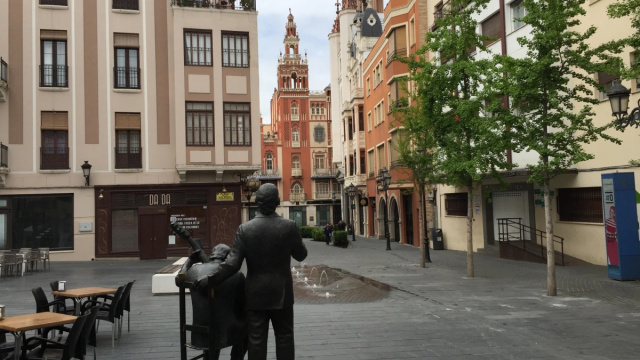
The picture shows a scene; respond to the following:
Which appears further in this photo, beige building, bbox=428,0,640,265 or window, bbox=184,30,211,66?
window, bbox=184,30,211,66

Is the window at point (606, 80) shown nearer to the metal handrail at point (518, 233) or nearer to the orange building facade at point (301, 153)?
the metal handrail at point (518, 233)

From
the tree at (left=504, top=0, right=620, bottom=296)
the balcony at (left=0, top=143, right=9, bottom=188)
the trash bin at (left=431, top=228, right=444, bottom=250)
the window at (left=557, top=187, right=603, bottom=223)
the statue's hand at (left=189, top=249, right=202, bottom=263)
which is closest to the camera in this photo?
the statue's hand at (left=189, top=249, right=202, bottom=263)

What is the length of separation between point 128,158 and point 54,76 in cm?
481

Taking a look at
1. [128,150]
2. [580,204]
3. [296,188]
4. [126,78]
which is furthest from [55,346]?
[296,188]

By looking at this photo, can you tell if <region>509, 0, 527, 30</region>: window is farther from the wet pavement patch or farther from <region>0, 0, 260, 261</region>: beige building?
the wet pavement patch

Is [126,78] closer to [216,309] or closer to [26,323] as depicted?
[26,323]

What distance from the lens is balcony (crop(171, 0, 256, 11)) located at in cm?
2418

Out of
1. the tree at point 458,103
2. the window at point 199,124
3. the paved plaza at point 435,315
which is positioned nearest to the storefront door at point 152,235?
the window at point 199,124

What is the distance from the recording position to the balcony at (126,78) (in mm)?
23625

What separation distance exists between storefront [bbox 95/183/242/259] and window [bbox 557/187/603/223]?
1352 centimetres

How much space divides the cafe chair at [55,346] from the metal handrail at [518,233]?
16.4 meters

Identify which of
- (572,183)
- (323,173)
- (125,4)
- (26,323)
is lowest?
(26,323)

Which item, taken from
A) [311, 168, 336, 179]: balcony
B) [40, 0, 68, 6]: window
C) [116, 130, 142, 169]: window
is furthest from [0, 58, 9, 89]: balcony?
[311, 168, 336, 179]: balcony

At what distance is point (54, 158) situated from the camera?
22750 mm
